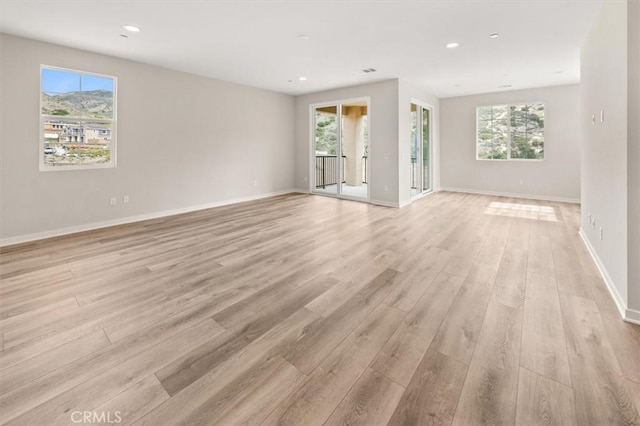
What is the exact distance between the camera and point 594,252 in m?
3.44

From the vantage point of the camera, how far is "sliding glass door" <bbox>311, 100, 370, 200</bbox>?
26.1 feet

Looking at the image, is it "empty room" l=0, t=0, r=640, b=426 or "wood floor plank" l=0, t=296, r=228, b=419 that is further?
"empty room" l=0, t=0, r=640, b=426

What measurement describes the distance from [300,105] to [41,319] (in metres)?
7.46

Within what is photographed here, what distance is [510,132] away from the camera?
7.96m

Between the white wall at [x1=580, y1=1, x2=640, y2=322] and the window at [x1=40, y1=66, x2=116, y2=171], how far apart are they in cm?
639

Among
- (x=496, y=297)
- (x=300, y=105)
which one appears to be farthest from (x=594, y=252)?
(x=300, y=105)

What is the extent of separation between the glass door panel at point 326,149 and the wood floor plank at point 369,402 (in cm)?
654

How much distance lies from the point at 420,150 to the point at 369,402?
7218 mm

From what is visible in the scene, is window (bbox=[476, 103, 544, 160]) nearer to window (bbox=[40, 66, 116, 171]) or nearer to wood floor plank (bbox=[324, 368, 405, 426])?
wood floor plank (bbox=[324, 368, 405, 426])

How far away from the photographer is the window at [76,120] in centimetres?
452

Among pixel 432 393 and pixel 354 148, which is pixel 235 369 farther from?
pixel 354 148

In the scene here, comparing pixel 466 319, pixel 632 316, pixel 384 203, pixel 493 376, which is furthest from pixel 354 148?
pixel 493 376

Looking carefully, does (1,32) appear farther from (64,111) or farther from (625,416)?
(625,416)

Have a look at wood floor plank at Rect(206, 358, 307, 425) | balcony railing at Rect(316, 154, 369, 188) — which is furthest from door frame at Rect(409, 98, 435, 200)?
wood floor plank at Rect(206, 358, 307, 425)
